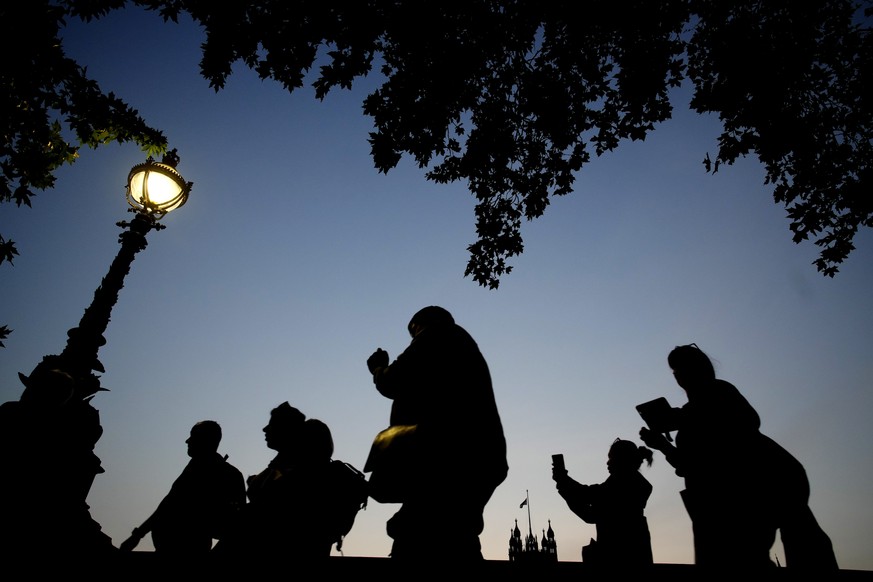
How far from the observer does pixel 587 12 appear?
19.1 ft

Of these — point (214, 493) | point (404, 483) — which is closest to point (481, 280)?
point (214, 493)

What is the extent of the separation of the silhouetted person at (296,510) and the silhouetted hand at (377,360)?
95 centimetres

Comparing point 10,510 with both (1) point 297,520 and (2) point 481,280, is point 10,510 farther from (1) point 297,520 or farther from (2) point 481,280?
(2) point 481,280

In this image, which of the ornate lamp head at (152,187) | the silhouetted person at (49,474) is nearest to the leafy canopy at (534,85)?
the ornate lamp head at (152,187)

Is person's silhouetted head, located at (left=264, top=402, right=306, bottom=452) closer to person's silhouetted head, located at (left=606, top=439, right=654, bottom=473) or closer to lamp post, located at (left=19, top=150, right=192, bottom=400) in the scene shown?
lamp post, located at (left=19, top=150, right=192, bottom=400)

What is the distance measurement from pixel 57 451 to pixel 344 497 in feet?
7.36

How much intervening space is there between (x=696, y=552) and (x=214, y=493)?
435cm

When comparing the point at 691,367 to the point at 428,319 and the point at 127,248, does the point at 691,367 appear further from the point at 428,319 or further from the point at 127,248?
the point at 127,248

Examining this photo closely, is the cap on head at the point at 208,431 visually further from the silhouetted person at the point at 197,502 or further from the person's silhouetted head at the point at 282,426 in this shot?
the person's silhouetted head at the point at 282,426

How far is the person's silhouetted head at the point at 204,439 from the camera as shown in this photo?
14.5ft

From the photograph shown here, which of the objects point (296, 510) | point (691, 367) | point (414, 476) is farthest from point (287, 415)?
point (691, 367)

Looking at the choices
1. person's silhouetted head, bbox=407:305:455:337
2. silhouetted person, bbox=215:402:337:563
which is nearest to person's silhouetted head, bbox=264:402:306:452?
silhouetted person, bbox=215:402:337:563

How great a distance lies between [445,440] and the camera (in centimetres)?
211

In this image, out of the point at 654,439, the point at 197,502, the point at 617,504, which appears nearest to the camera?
the point at 654,439
